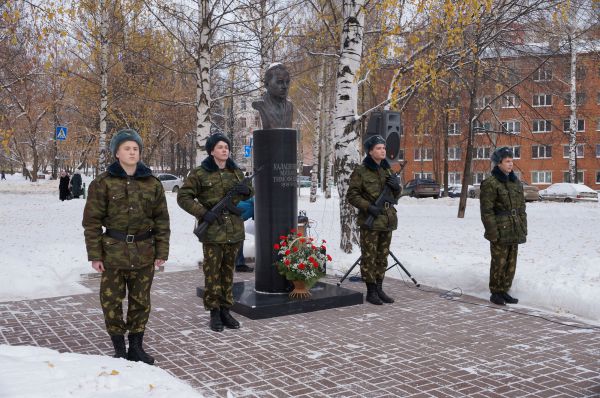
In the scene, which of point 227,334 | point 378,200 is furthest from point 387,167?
point 227,334

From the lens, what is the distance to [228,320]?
6.52 m

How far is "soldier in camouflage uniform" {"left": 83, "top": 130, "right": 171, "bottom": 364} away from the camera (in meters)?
5.03

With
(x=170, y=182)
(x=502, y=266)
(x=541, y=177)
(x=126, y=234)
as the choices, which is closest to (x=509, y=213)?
(x=502, y=266)

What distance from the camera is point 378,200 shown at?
757 centimetres

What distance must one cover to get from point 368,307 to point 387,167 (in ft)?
6.02

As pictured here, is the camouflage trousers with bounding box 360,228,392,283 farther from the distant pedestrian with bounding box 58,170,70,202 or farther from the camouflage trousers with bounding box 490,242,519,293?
the distant pedestrian with bounding box 58,170,70,202

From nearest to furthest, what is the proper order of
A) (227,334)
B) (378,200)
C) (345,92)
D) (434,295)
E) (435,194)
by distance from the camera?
(227,334)
(378,200)
(434,295)
(345,92)
(435,194)

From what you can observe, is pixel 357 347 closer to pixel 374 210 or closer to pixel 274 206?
pixel 374 210

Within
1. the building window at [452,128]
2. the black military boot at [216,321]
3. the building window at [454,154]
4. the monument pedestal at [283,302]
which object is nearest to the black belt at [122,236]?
the black military boot at [216,321]

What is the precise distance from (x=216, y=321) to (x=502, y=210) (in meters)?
3.87

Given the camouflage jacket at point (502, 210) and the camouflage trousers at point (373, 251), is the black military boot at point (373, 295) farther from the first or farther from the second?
the camouflage jacket at point (502, 210)

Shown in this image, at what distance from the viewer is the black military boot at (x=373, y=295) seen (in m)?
7.70

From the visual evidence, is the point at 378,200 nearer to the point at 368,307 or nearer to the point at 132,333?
the point at 368,307

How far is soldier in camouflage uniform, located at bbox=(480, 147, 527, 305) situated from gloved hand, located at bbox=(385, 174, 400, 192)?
110 cm
